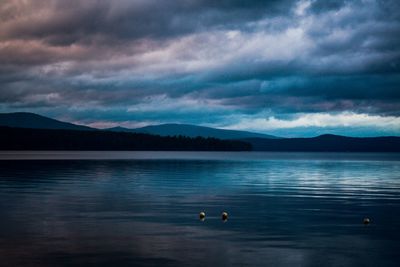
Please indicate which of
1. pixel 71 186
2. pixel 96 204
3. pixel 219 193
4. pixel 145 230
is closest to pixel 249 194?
pixel 219 193

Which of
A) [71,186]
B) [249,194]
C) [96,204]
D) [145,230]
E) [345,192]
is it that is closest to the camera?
[145,230]

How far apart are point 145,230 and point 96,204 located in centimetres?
1265

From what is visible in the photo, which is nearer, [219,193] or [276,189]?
[219,193]

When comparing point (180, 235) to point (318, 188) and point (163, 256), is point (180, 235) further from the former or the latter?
point (318, 188)

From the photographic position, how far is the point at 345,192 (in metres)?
52.5

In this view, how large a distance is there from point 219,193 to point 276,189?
25.7 ft

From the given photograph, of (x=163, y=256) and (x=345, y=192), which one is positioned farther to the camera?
(x=345, y=192)

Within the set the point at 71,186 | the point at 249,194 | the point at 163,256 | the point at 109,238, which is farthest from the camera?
the point at 71,186

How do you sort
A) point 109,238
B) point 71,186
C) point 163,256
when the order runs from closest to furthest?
point 163,256 < point 109,238 < point 71,186

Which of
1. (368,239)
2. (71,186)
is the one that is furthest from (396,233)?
(71,186)

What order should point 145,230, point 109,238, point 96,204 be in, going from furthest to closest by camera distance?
point 96,204
point 145,230
point 109,238

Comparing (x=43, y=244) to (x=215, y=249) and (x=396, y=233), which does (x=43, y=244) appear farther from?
(x=396, y=233)

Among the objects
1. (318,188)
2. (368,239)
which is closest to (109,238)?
(368,239)

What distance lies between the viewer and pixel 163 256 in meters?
21.7
